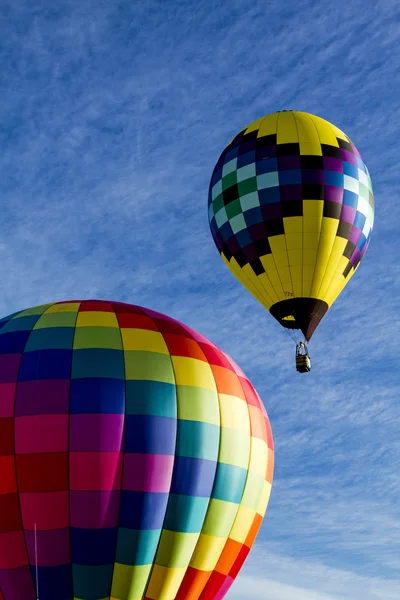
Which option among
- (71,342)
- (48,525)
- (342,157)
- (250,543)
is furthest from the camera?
(342,157)

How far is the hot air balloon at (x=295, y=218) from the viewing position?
21562 millimetres

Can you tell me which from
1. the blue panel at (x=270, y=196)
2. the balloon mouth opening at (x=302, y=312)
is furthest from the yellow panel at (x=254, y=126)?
the balloon mouth opening at (x=302, y=312)

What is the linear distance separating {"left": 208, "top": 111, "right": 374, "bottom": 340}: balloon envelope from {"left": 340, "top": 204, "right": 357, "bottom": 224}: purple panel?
2 centimetres

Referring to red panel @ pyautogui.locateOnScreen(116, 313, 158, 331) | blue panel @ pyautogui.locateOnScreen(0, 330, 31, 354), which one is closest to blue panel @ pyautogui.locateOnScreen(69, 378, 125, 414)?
blue panel @ pyautogui.locateOnScreen(0, 330, 31, 354)

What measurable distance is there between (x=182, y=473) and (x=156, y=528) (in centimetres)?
85

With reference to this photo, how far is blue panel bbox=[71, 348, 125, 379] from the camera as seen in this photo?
48.4ft

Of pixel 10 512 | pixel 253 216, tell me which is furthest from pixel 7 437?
pixel 253 216

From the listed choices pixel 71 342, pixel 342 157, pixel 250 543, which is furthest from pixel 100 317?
pixel 342 157

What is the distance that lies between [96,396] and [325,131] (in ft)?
34.3

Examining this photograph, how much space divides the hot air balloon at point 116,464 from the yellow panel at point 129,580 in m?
0.02

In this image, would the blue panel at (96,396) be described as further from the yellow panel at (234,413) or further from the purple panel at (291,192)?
the purple panel at (291,192)

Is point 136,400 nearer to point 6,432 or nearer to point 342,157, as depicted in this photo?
point 6,432

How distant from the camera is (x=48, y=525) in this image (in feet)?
46.3

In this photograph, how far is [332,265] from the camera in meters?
21.7
